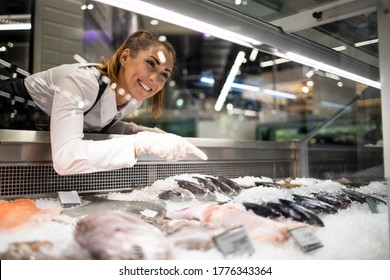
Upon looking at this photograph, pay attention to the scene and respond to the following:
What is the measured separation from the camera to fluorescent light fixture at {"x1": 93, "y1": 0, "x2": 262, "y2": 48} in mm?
1348

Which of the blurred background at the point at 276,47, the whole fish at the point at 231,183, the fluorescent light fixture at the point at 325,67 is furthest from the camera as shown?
the fluorescent light fixture at the point at 325,67

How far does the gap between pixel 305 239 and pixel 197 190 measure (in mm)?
680

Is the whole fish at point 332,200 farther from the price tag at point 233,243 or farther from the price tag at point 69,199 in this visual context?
the price tag at point 69,199

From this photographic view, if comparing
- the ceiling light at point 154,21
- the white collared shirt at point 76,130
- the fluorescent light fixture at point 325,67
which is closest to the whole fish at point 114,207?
the white collared shirt at point 76,130

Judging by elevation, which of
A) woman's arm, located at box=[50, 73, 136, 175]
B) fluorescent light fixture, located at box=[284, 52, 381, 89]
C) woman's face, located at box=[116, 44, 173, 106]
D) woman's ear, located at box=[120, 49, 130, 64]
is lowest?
woman's arm, located at box=[50, 73, 136, 175]

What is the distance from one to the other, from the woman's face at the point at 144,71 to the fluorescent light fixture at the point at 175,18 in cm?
14

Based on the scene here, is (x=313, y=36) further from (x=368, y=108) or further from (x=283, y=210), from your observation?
(x=283, y=210)

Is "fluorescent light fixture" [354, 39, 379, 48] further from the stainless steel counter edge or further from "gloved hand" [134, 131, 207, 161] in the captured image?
"gloved hand" [134, 131, 207, 161]

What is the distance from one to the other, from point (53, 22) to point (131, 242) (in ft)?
6.66

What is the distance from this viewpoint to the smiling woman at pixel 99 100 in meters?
1.38

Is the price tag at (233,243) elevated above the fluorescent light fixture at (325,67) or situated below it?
below

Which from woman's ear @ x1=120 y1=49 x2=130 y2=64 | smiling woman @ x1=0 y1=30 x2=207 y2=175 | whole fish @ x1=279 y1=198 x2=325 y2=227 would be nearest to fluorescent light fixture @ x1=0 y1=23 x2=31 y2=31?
smiling woman @ x1=0 y1=30 x2=207 y2=175

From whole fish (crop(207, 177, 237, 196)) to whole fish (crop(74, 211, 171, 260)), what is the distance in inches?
28.2

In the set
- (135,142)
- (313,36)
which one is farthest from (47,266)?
(313,36)
